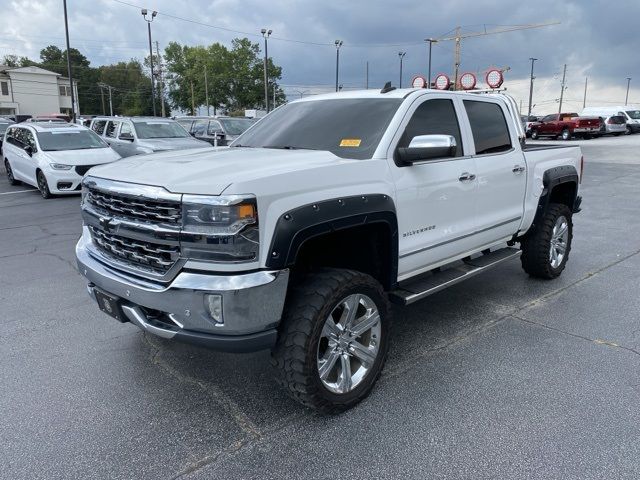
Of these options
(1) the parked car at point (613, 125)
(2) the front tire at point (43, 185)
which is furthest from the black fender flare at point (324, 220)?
(1) the parked car at point (613, 125)

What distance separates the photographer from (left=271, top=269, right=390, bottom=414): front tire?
2945 millimetres

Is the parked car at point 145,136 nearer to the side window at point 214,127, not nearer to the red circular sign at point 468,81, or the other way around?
the side window at point 214,127

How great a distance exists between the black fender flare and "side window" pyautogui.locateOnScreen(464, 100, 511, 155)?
5.04 ft

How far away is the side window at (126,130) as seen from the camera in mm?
14805

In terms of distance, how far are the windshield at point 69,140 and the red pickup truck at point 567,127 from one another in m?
28.7

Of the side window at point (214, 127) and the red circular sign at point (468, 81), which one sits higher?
the red circular sign at point (468, 81)

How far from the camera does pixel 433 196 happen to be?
12.6 feet

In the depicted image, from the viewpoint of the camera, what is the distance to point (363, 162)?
3.37 m

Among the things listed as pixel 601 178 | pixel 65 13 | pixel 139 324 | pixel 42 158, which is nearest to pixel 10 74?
pixel 65 13

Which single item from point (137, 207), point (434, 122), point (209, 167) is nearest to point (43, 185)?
point (137, 207)

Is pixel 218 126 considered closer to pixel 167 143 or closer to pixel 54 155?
pixel 167 143

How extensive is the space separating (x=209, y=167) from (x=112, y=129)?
14.3m

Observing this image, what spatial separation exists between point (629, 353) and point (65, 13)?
29.6 m

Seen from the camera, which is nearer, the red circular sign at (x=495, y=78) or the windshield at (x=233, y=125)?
the red circular sign at (x=495, y=78)
